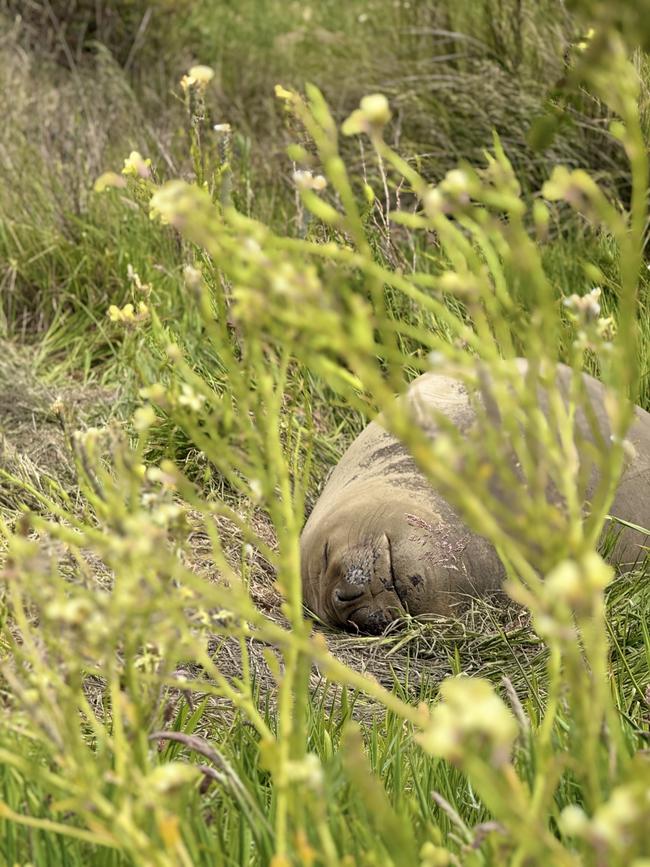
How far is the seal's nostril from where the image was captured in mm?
2855

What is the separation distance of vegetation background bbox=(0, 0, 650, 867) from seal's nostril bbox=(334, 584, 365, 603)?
136 millimetres

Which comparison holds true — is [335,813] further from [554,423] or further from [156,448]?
[156,448]

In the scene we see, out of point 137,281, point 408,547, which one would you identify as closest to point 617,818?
point 137,281

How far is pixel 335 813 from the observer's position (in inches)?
52.7

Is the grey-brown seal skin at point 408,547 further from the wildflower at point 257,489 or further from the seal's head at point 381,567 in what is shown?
the wildflower at point 257,489

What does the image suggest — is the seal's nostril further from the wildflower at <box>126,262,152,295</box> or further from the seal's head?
the wildflower at <box>126,262,152,295</box>

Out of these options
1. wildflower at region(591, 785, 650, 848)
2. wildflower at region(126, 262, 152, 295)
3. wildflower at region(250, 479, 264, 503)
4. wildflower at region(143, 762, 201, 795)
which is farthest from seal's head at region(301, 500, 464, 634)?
wildflower at region(591, 785, 650, 848)

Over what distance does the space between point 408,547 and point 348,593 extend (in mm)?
187

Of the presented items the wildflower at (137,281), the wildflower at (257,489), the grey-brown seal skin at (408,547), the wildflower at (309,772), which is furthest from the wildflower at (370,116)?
the grey-brown seal skin at (408,547)

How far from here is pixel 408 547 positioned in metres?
2.82

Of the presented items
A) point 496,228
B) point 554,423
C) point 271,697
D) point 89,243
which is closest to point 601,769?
point 554,423

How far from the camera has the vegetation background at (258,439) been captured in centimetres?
97

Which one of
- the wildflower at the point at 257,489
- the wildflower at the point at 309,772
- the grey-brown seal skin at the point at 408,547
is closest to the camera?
the wildflower at the point at 309,772

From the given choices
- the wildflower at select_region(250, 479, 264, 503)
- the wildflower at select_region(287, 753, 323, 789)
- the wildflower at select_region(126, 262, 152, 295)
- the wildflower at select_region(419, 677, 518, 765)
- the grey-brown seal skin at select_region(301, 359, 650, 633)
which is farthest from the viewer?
the grey-brown seal skin at select_region(301, 359, 650, 633)
